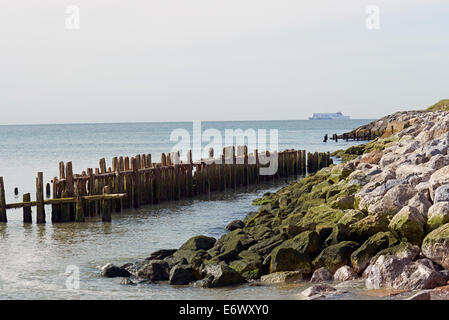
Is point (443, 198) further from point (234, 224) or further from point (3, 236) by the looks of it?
point (3, 236)

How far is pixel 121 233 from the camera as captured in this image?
18891 millimetres

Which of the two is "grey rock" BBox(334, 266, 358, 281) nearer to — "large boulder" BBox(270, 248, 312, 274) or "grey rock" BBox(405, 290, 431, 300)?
"large boulder" BBox(270, 248, 312, 274)

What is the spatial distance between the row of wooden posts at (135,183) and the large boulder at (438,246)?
12.0m

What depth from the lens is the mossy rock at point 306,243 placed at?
12555 mm

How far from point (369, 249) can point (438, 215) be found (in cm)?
149

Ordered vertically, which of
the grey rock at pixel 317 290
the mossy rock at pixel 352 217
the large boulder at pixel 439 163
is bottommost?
the grey rock at pixel 317 290

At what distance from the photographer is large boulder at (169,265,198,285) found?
40.7ft

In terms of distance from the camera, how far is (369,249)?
Answer: 11.8m

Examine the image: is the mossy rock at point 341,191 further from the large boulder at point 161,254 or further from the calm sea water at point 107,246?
the large boulder at point 161,254

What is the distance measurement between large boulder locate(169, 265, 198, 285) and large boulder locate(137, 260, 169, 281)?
298mm

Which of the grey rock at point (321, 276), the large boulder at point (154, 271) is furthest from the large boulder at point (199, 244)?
the grey rock at point (321, 276)

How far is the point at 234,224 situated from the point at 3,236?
687cm

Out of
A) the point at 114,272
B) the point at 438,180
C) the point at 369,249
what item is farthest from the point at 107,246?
the point at 438,180
